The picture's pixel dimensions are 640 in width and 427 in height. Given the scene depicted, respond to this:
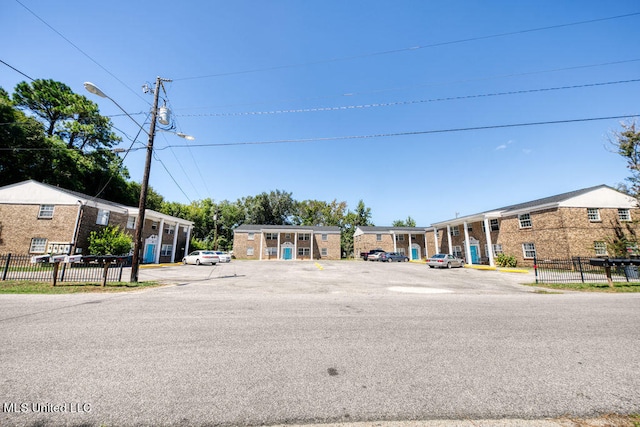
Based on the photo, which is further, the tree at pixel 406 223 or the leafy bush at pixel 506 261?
the tree at pixel 406 223

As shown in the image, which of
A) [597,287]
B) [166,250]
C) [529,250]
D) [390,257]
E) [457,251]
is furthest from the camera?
[390,257]

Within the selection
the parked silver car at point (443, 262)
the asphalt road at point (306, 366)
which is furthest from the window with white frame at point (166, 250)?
the parked silver car at point (443, 262)

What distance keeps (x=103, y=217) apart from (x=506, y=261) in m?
40.1

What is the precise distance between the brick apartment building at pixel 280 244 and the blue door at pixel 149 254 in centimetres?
1562

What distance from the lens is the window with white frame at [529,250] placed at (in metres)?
24.5

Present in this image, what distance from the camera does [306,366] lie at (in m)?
3.52

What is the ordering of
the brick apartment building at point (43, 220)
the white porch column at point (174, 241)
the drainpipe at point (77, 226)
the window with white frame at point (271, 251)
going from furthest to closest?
1. the window with white frame at point (271, 251)
2. the white porch column at point (174, 241)
3. the brick apartment building at point (43, 220)
4. the drainpipe at point (77, 226)

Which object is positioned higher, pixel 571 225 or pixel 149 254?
pixel 571 225

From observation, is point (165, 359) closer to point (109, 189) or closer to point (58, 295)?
point (58, 295)

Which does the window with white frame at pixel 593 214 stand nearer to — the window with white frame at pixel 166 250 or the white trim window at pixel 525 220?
the white trim window at pixel 525 220

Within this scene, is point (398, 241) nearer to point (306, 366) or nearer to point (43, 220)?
point (306, 366)

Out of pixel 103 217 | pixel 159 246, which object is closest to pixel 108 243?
pixel 103 217

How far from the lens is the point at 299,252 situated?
149ft

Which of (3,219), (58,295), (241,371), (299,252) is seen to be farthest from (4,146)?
(241,371)
